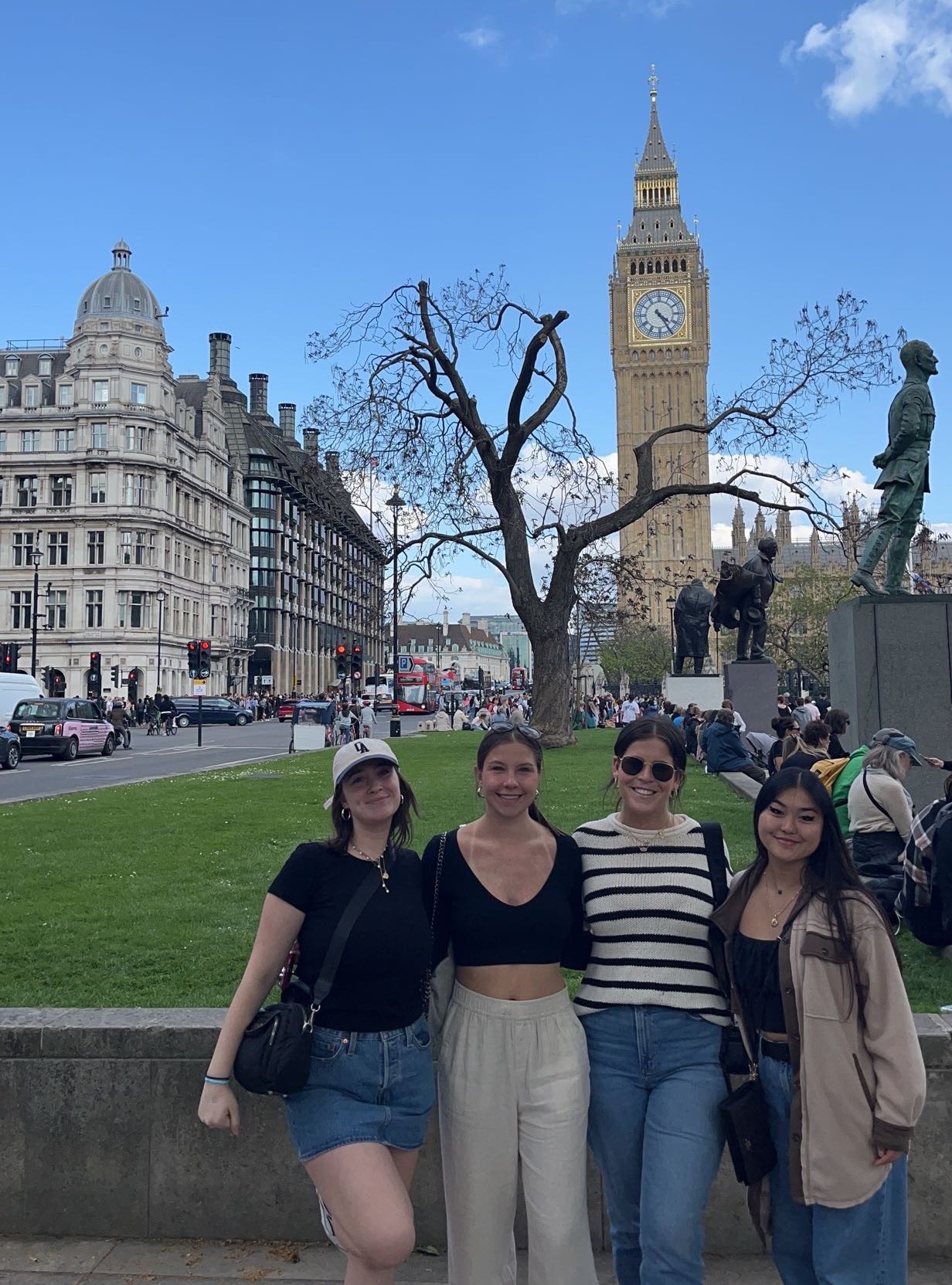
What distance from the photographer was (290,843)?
10562mm

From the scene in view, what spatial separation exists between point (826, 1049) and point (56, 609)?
76737mm

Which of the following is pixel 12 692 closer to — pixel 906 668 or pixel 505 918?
pixel 906 668

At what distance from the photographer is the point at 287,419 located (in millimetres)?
114688

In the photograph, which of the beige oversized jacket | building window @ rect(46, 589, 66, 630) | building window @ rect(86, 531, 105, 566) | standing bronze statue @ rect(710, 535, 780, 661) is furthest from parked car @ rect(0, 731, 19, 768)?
building window @ rect(86, 531, 105, 566)

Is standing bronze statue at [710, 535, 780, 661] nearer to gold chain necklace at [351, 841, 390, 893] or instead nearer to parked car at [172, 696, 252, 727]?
gold chain necklace at [351, 841, 390, 893]

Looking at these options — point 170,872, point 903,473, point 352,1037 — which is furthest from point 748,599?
point 352,1037

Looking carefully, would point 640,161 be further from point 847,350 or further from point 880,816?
point 880,816

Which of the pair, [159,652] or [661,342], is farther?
[661,342]

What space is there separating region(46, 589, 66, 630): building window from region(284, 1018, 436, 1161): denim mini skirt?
75.5 meters

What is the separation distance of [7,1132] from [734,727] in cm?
1427

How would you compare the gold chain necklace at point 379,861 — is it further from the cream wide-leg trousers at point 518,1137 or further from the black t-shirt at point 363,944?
the cream wide-leg trousers at point 518,1137

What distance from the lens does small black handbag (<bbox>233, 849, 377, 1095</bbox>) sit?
10.0ft

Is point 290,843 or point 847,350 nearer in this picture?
point 290,843

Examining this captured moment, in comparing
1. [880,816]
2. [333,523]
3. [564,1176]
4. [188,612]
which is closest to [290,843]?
[880,816]
